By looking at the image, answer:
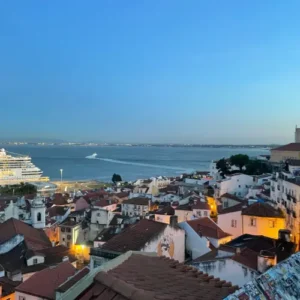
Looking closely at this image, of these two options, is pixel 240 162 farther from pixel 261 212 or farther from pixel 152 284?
pixel 152 284

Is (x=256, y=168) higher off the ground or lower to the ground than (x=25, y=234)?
higher

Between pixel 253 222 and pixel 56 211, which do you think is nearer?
pixel 253 222

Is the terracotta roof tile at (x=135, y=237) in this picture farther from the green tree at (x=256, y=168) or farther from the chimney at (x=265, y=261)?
the green tree at (x=256, y=168)

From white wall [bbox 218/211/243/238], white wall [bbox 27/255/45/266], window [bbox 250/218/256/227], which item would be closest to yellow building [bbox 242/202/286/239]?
window [bbox 250/218/256/227]

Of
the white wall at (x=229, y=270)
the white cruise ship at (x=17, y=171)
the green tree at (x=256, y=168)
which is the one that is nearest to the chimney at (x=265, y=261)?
the white wall at (x=229, y=270)

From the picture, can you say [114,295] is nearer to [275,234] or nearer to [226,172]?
[275,234]

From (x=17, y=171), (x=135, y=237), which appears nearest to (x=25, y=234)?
(x=135, y=237)

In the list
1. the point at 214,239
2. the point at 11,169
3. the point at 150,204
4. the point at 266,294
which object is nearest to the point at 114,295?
the point at 266,294
